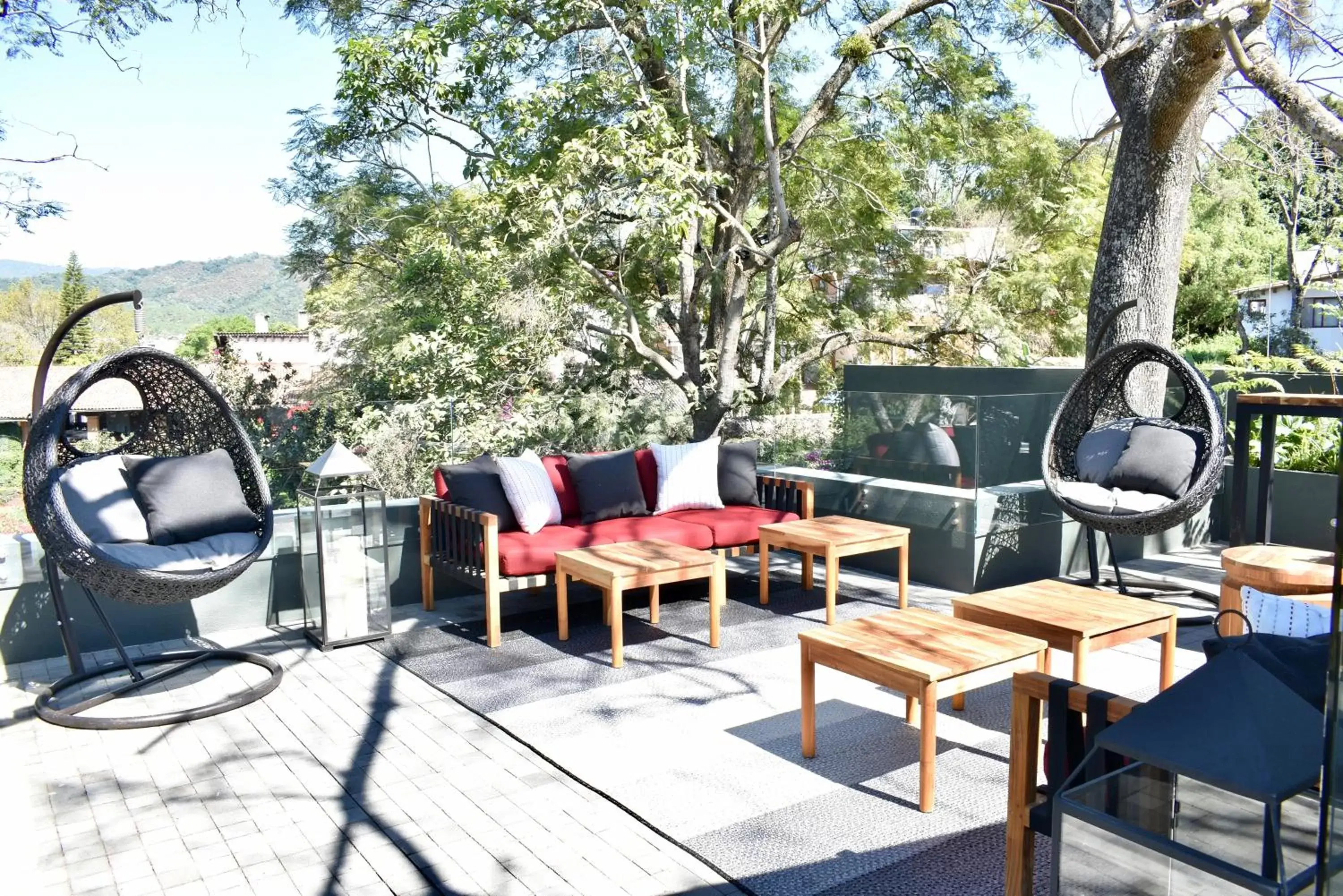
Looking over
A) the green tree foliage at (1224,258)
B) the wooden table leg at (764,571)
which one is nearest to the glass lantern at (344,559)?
the wooden table leg at (764,571)

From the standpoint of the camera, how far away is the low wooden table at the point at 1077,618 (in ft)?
12.8

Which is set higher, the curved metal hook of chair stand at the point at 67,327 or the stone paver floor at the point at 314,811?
the curved metal hook of chair stand at the point at 67,327

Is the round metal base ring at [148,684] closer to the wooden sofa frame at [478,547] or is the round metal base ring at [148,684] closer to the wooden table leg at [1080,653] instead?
the wooden sofa frame at [478,547]

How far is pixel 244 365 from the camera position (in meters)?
10.1

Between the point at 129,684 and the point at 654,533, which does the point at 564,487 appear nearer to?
the point at 654,533

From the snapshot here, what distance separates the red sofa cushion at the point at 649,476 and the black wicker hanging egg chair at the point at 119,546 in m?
2.21

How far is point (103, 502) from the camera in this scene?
190 inches

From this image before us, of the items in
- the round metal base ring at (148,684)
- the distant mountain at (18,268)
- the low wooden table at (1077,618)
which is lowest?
the round metal base ring at (148,684)

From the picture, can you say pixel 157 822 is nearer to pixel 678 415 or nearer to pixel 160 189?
pixel 678 415

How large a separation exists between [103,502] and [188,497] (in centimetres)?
36

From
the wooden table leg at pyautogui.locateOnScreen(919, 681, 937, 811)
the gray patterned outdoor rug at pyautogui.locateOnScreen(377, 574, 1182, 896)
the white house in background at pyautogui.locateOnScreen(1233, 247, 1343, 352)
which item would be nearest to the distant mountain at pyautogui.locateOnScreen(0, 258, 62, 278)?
the gray patterned outdoor rug at pyautogui.locateOnScreen(377, 574, 1182, 896)

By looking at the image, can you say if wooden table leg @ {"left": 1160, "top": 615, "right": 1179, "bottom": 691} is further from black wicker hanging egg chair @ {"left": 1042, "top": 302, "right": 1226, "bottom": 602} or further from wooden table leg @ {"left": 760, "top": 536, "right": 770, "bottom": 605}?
wooden table leg @ {"left": 760, "top": 536, "right": 770, "bottom": 605}

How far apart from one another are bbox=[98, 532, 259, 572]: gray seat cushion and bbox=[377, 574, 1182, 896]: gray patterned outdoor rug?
86 cm

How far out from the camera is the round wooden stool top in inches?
178
